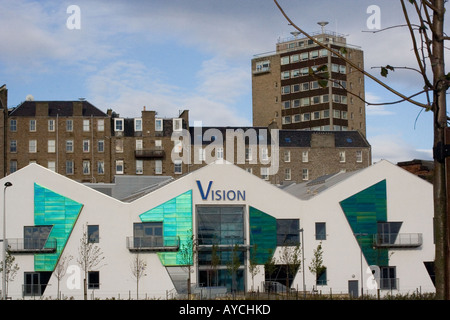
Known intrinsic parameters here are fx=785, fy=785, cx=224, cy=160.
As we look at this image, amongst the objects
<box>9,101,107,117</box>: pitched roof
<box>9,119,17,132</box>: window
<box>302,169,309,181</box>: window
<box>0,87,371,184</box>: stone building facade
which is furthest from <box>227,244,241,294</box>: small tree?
<box>9,119,17,132</box>: window

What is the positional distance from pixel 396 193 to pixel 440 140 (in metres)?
72.6

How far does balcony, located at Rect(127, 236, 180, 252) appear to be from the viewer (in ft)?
239

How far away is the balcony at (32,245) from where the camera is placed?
72.5 meters

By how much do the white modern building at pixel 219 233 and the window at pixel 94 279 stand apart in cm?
9

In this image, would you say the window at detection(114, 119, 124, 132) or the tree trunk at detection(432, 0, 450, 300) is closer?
the tree trunk at detection(432, 0, 450, 300)

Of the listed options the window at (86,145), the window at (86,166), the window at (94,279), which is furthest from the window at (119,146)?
the window at (94,279)

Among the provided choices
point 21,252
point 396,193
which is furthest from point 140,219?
point 396,193

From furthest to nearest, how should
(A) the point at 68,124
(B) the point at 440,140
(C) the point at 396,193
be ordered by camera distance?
(A) the point at 68,124 → (C) the point at 396,193 → (B) the point at 440,140

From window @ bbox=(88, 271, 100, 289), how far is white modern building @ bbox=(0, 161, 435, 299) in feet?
0.30

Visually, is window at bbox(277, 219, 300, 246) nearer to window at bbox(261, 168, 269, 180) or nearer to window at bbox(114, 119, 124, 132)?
window at bbox(261, 168, 269, 180)

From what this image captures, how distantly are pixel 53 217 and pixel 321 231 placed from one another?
25.7m
